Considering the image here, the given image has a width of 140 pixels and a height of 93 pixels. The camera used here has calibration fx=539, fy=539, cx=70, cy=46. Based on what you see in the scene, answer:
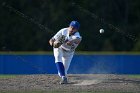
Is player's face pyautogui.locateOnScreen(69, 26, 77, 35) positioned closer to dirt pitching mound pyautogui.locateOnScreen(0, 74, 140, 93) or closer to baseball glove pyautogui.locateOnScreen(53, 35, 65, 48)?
baseball glove pyautogui.locateOnScreen(53, 35, 65, 48)

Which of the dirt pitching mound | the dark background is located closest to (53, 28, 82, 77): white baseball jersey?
the dirt pitching mound

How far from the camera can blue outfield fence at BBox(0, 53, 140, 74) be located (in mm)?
23672

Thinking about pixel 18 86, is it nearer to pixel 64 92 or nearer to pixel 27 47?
pixel 64 92

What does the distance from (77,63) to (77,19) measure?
10.7 metres

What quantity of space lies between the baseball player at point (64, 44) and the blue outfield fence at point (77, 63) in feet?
32.5

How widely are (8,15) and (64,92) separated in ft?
75.5

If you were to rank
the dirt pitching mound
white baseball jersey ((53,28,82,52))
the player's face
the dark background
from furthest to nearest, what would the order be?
1. the dark background
2. white baseball jersey ((53,28,82,52))
3. the player's face
4. the dirt pitching mound

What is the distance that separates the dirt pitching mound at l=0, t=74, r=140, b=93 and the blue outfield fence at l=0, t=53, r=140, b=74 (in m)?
8.89

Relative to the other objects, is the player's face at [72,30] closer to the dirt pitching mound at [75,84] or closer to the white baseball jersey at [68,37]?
the white baseball jersey at [68,37]

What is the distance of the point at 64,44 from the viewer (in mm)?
13336

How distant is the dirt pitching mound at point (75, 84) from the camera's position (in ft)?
40.0

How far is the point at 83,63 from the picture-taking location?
23.7 meters

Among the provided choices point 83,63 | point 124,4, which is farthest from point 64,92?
point 124,4

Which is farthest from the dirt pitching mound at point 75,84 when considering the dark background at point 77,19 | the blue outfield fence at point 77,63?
the dark background at point 77,19
